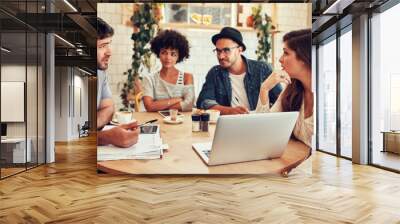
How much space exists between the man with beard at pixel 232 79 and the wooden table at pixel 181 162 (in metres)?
0.44

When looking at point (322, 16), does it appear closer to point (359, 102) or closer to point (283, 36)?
point (283, 36)

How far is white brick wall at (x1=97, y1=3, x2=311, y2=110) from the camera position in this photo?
598cm

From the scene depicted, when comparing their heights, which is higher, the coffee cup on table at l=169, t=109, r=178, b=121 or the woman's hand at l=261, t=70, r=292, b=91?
the woman's hand at l=261, t=70, r=292, b=91

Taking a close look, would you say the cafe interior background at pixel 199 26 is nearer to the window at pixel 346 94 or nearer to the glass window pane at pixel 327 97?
the window at pixel 346 94

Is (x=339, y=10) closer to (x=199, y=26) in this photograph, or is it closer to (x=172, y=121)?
(x=199, y=26)

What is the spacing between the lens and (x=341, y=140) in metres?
8.52

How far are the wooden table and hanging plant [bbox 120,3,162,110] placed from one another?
1.33ft

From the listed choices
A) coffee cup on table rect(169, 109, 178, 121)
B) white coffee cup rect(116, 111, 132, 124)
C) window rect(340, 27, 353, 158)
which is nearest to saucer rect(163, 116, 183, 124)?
coffee cup on table rect(169, 109, 178, 121)

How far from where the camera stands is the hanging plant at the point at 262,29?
237 inches

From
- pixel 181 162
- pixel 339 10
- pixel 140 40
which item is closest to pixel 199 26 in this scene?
pixel 140 40

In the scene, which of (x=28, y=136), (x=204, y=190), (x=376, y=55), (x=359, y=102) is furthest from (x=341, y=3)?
(x=28, y=136)

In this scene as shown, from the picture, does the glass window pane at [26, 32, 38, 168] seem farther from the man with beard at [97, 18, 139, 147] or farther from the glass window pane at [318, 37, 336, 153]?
the glass window pane at [318, 37, 336, 153]

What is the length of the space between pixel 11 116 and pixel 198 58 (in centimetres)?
325

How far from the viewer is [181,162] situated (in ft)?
19.6
